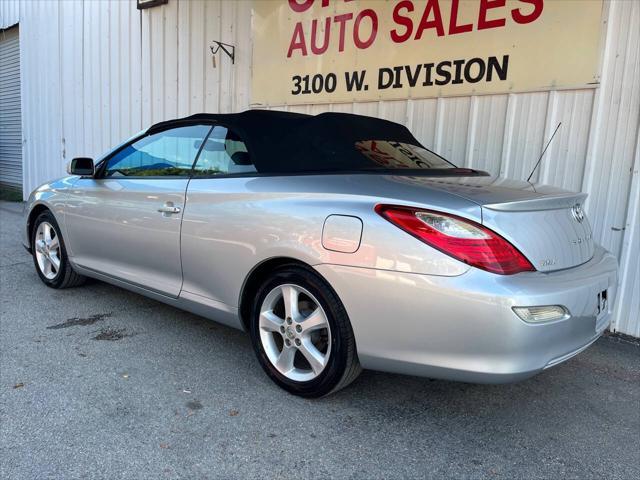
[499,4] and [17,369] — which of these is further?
[499,4]

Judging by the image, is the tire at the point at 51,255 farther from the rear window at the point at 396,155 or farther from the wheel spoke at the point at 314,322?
the rear window at the point at 396,155

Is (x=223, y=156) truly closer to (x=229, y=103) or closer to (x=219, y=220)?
(x=219, y=220)

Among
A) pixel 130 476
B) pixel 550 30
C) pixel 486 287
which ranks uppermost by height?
pixel 550 30

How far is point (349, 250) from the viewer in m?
2.41

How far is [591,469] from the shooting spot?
7.60 ft

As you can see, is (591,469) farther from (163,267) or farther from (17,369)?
(17,369)

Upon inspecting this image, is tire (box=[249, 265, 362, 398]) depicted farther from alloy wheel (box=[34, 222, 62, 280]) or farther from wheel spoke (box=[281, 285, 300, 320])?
alloy wheel (box=[34, 222, 62, 280])

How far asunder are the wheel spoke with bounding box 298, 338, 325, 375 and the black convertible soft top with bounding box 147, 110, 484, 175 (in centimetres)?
95

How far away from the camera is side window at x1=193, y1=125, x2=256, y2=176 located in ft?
10.2

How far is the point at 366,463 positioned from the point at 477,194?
1298 mm

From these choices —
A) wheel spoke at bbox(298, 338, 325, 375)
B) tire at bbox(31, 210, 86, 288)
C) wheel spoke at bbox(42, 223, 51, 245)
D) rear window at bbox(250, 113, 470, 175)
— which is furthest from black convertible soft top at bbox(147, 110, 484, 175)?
wheel spoke at bbox(42, 223, 51, 245)

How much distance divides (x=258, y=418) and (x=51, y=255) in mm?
2989

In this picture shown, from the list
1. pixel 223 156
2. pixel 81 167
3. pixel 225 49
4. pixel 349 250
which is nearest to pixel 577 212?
pixel 349 250

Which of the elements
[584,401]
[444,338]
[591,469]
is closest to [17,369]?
[444,338]
